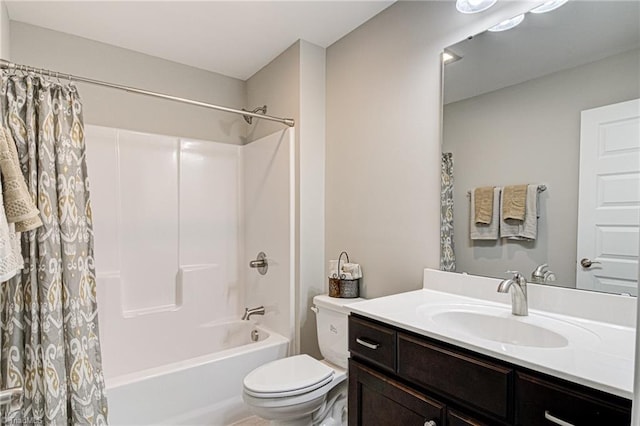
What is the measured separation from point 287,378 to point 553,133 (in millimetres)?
1581

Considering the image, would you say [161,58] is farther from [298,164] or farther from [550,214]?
[550,214]

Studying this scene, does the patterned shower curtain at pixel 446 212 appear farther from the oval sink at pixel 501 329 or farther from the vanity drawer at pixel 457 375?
the vanity drawer at pixel 457 375

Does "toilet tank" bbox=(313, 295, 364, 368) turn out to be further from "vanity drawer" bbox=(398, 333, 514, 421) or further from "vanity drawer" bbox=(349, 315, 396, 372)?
"vanity drawer" bbox=(398, 333, 514, 421)

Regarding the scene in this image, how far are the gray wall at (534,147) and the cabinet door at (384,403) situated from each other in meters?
0.65

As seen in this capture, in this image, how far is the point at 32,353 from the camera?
1454mm

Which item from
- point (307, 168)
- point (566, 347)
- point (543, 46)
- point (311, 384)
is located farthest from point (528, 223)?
point (307, 168)

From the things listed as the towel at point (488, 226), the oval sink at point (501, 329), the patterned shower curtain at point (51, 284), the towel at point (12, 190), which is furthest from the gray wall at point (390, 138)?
the towel at point (12, 190)

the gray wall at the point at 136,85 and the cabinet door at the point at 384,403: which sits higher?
the gray wall at the point at 136,85

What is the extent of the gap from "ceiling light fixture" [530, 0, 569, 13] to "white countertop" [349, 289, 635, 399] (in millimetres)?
1158

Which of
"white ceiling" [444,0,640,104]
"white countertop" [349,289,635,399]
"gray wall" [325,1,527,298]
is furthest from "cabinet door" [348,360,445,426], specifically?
"white ceiling" [444,0,640,104]

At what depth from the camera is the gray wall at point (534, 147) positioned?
47.8 inches

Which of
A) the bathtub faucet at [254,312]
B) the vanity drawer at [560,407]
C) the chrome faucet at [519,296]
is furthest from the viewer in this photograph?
the bathtub faucet at [254,312]

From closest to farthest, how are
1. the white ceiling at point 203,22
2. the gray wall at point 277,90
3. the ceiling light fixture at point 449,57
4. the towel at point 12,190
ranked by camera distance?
the towel at point 12,190
the ceiling light fixture at point 449,57
the white ceiling at point 203,22
the gray wall at point 277,90

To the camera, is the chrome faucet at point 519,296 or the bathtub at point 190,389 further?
the bathtub at point 190,389
